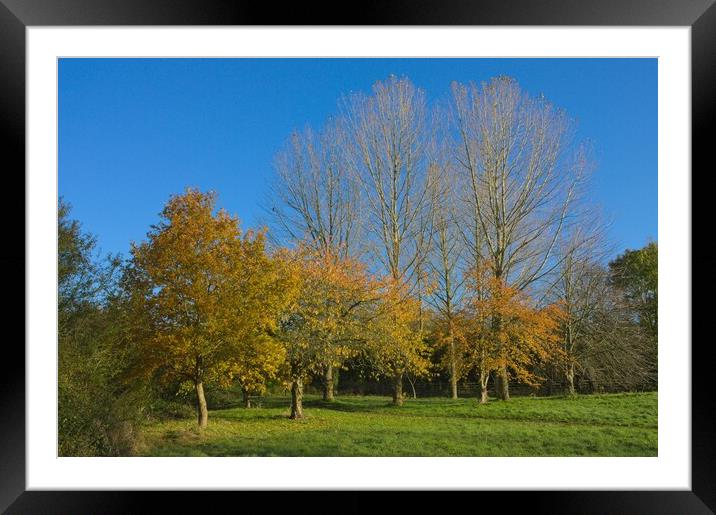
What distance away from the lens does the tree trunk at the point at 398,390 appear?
6645mm

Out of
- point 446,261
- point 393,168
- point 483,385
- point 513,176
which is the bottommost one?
point 483,385

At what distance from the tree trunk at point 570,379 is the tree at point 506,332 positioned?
19cm

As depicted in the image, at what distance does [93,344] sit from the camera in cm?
585

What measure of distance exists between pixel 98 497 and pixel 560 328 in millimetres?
4994

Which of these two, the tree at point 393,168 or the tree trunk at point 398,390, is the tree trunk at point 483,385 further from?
the tree at point 393,168

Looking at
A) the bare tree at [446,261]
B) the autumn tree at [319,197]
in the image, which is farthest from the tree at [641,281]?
the autumn tree at [319,197]

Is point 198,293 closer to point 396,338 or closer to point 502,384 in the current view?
point 396,338

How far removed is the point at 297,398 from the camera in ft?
21.0

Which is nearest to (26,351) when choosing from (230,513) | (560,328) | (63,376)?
(63,376)

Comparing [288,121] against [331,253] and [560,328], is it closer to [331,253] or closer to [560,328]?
[331,253]

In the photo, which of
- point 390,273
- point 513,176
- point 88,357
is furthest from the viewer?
point 513,176

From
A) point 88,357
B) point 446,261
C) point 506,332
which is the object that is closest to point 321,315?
point 446,261
